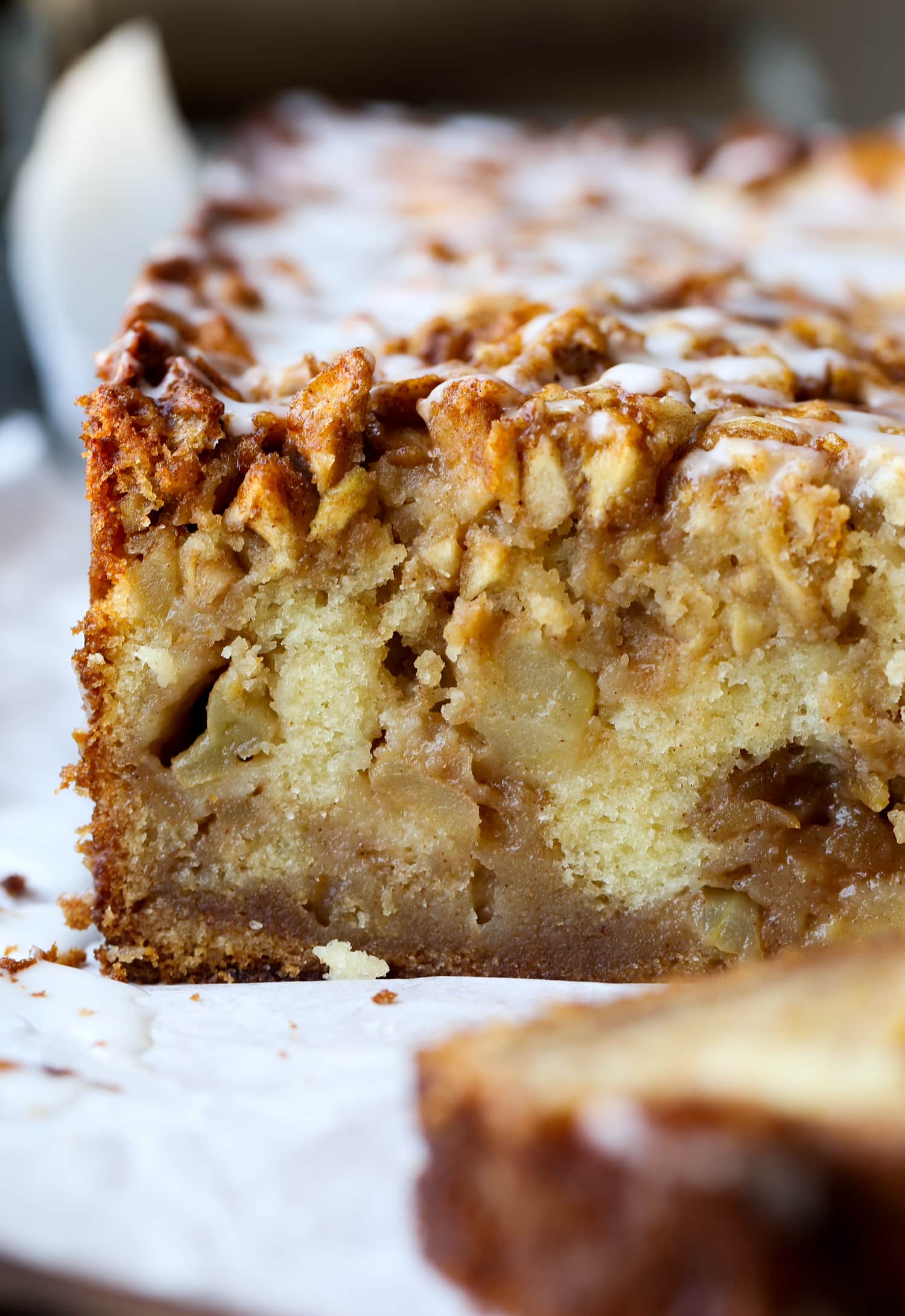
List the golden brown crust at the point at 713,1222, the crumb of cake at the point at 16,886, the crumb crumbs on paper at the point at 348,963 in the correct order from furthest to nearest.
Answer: the crumb of cake at the point at 16,886 < the crumb crumbs on paper at the point at 348,963 < the golden brown crust at the point at 713,1222

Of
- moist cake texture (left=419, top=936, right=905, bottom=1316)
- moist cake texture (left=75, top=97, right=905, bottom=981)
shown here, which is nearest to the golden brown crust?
moist cake texture (left=419, top=936, right=905, bottom=1316)

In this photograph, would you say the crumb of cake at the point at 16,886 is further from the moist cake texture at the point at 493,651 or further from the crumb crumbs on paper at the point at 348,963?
the crumb crumbs on paper at the point at 348,963

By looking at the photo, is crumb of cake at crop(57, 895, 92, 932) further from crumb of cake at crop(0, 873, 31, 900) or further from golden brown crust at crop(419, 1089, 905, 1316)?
golden brown crust at crop(419, 1089, 905, 1316)

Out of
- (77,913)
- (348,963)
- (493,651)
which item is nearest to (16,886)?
(77,913)

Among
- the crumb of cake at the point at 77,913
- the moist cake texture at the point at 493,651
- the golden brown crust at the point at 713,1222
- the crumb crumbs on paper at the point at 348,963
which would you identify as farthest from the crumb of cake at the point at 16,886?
the golden brown crust at the point at 713,1222

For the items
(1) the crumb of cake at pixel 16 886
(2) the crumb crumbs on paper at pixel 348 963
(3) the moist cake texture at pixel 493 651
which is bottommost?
(2) the crumb crumbs on paper at pixel 348 963

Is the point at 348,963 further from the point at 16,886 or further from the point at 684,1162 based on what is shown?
the point at 684,1162

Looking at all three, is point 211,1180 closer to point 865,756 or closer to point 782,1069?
point 782,1069
